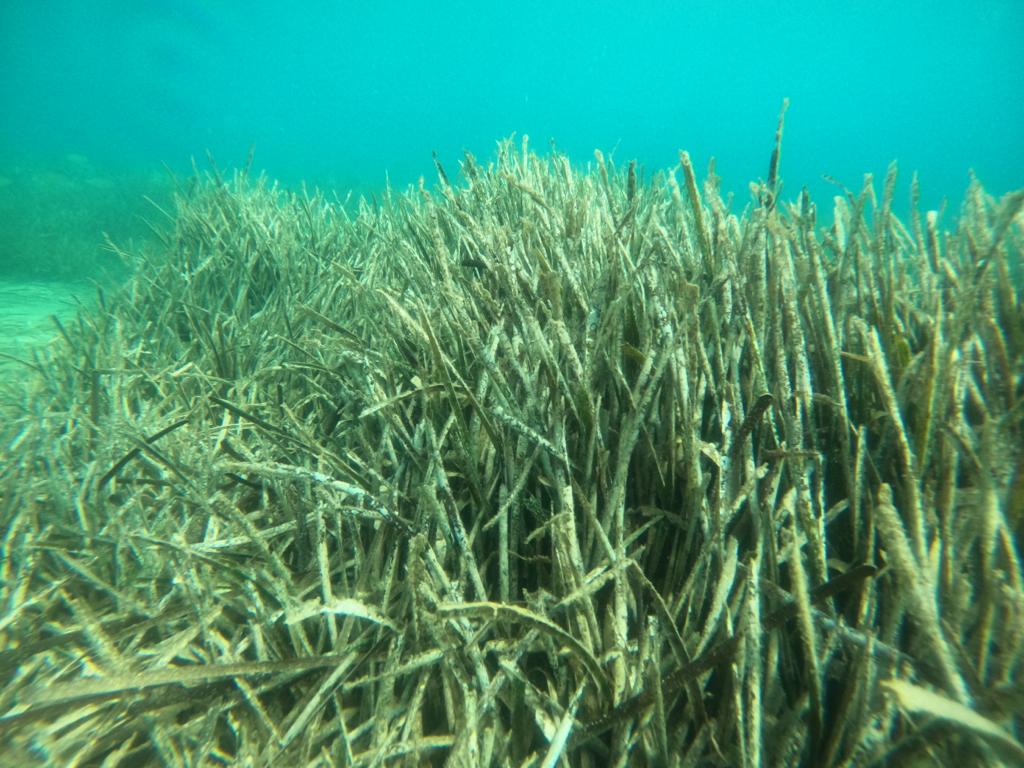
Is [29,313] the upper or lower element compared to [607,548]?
upper

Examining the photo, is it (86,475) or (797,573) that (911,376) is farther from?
(86,475)

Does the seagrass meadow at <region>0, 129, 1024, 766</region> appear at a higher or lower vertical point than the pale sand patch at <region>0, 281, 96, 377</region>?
lower

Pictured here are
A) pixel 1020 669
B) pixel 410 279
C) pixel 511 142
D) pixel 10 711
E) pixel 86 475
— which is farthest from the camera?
pixel 511 142

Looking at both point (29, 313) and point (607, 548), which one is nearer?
point (607, 548)

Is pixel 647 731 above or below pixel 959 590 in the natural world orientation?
below

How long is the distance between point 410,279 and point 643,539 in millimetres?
1275

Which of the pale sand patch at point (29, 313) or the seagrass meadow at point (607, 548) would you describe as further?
the pale sand patch at point (29, 313)

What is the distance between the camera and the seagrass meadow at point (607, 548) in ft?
2.35

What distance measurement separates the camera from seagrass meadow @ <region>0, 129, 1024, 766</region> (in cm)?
72

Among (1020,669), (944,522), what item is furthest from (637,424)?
(1020,669)

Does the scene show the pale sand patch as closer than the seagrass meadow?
No

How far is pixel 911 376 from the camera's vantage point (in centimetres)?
101

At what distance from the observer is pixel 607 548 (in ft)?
2.89

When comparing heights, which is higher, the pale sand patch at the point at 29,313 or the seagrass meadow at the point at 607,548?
the pale sand patch at the point at 29,313
